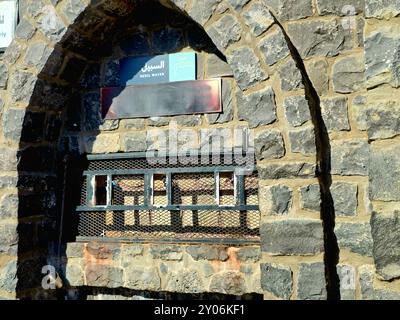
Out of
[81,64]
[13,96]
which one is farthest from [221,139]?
[13,96]

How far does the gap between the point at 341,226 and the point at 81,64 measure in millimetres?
2256

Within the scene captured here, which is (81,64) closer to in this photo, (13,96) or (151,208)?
(13,96)

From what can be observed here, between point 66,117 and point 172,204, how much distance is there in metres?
1.14

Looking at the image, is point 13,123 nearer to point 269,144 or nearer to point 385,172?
point 269,144

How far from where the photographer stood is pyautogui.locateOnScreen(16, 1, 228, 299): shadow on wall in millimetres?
3100

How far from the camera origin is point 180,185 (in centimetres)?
318

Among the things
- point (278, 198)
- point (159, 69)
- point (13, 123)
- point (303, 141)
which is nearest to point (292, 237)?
point (278, 198)

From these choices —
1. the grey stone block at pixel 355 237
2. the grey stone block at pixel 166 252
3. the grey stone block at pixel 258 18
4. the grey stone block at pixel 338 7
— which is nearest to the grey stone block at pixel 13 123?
the grey stone block at pixel 166 252

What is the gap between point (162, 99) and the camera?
3156 millimetres

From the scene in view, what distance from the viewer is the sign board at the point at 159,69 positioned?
3137mm

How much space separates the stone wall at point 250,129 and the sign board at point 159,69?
0.08 m

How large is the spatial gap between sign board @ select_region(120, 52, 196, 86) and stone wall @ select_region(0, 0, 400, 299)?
0.25 feet

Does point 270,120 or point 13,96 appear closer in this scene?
point 270,120

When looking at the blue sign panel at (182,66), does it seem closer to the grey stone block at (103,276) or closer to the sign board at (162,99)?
the sign board at (162,99)
